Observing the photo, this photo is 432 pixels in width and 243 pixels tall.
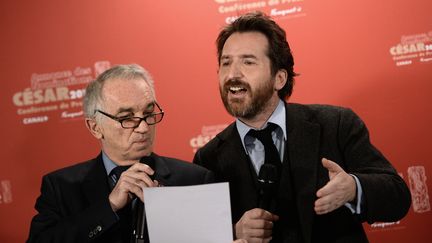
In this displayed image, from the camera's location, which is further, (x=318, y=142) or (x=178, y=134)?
(x=178, y=134)

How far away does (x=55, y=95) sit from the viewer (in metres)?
3.39

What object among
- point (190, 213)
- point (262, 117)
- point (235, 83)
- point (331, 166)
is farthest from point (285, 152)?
point (190, 213)

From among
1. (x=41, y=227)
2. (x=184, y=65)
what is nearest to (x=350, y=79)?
(x=184, y=65)

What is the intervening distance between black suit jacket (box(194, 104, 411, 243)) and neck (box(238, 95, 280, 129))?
0.09 m

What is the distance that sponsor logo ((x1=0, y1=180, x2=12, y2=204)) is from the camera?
339 centimetres

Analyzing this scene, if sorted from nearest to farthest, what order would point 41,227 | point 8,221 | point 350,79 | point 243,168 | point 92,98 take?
point 41,227
point 92,98
point 243,168
point 350,79
point 8,221

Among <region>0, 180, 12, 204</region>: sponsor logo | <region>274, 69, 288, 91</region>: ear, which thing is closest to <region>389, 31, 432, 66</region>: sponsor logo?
<region>274, 69, 288, 91</region>: ear

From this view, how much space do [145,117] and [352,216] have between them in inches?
35.4

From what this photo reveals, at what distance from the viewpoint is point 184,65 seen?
333cm

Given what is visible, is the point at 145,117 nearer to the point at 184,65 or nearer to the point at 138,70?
the point at 138,70

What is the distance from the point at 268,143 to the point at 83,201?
768mm

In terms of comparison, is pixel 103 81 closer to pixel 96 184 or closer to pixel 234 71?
pixel 96 184

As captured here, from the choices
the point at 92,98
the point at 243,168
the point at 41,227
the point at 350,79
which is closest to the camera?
the point at 41,227

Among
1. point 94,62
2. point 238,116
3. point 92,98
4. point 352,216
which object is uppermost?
point 94,62
